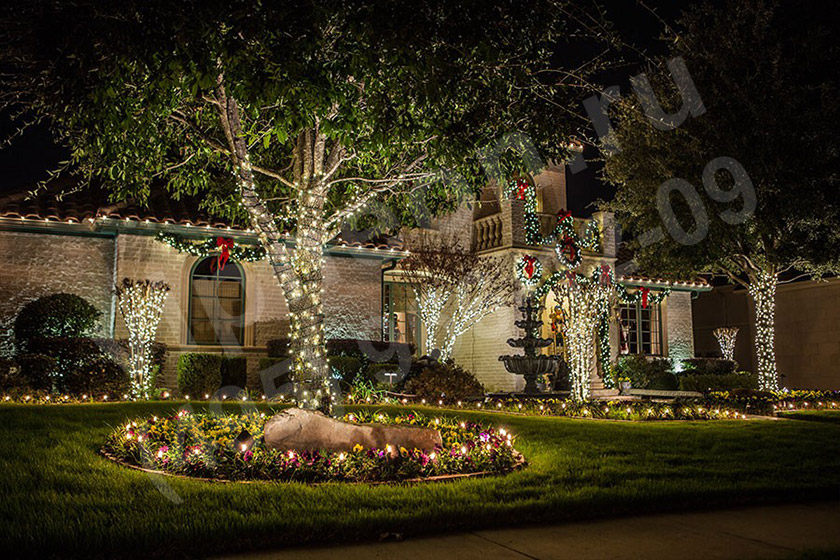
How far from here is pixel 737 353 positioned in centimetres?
2741

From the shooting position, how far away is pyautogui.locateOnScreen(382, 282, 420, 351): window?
2050 cm

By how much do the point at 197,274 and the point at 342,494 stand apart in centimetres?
1245

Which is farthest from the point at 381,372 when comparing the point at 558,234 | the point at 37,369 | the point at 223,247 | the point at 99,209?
the point at 558,234

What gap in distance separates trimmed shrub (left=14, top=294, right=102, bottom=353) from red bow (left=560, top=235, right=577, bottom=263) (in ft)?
40.5

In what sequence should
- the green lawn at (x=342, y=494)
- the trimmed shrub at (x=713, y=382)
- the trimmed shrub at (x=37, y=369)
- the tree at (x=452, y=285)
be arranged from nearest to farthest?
the green lawn at (x=342, y=494)
the trimmed shrub at (x=37, y=369)
the tree at (x=452, y=285)
the trimmed shrub at (x=713, y=382)

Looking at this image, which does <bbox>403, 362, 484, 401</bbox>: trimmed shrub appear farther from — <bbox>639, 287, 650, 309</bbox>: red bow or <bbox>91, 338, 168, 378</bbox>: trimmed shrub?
<bbox>639, 287, 650, 309</bbox>: red bow

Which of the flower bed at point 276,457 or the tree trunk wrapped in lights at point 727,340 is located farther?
the tree trunk wrapped in lights at point 727,340

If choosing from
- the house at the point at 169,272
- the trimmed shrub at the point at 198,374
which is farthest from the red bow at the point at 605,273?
the trimmed shrub at the point at 198,374

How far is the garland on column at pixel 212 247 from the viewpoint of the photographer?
16281 millimetres

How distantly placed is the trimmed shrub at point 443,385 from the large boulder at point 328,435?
7486mm

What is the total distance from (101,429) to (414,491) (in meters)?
4.65

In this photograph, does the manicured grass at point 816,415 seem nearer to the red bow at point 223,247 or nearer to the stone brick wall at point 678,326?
the stone brick wall at point 678,326

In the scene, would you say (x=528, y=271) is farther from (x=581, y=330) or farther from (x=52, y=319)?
(x=52, y=319)

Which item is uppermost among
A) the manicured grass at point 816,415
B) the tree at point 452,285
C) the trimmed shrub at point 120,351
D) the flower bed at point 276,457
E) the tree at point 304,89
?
the tree at point 304,89
